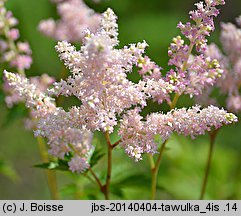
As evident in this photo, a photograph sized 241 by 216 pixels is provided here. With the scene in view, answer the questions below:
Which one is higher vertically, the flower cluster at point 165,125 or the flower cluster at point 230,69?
the flower cluster at point 230,69

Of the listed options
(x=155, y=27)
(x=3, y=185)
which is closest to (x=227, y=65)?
(x=3, y=185)

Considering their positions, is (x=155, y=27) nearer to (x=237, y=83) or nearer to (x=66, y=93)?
(x=237, y=83)

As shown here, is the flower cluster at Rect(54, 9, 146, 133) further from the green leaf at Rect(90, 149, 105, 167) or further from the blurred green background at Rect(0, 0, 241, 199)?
the blurred green background at Rect(0, 0, 241, 199)

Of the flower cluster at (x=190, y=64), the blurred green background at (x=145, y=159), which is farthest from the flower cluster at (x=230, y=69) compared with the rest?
the blurred green background at (x=145, y=159)

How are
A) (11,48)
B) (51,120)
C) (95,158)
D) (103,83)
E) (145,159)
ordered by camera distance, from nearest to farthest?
(103,83) → (51,120) → (95,158) → (11,48) → (145,159)

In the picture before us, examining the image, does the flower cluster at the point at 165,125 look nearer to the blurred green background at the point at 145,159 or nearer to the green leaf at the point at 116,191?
the green leaf at the point at 116,191

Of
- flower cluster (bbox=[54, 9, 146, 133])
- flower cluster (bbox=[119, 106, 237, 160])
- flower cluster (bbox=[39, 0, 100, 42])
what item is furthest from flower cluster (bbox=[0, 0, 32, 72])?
→ flower cluster (bbox=[119, 106, 237, 160])

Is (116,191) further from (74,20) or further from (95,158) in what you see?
(74,20)

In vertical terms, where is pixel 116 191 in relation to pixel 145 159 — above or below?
below

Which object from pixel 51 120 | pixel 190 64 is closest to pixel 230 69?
pixel 190 64
